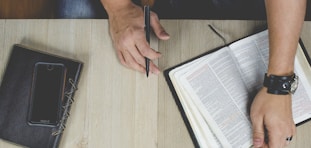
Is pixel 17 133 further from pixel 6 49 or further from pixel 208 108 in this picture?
pixel 208 108

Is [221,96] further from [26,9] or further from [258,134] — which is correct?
[26,9]

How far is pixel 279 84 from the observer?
3.25 ft

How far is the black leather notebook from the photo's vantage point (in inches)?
40.0

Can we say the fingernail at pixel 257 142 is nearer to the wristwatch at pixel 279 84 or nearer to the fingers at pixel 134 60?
the wristwatch at pixel 279 84

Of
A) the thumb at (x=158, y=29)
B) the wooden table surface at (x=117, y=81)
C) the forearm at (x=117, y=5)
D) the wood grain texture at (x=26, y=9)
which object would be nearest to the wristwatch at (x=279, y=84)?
the wooden table surface at (x=117, y=81)

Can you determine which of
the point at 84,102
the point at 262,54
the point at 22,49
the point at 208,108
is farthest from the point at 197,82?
the point at 22,49

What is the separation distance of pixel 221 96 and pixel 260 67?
0.41 ft

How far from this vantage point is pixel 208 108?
102 centimetres

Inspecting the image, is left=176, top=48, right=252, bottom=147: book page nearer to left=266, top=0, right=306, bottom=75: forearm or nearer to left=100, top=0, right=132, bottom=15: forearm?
left=266, top=0, right=306, bottom=75: forearm

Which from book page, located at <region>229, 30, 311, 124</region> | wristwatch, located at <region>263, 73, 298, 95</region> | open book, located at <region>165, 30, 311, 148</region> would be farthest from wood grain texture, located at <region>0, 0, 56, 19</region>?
wristwatch, located at <region>263, 73, 298, 95</region>

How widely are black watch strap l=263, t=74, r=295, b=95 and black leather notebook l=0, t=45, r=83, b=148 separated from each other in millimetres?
455

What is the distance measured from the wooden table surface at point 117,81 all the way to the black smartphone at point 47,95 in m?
0.05

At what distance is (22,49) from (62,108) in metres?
0.18

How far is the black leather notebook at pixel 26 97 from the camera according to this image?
1.02m
